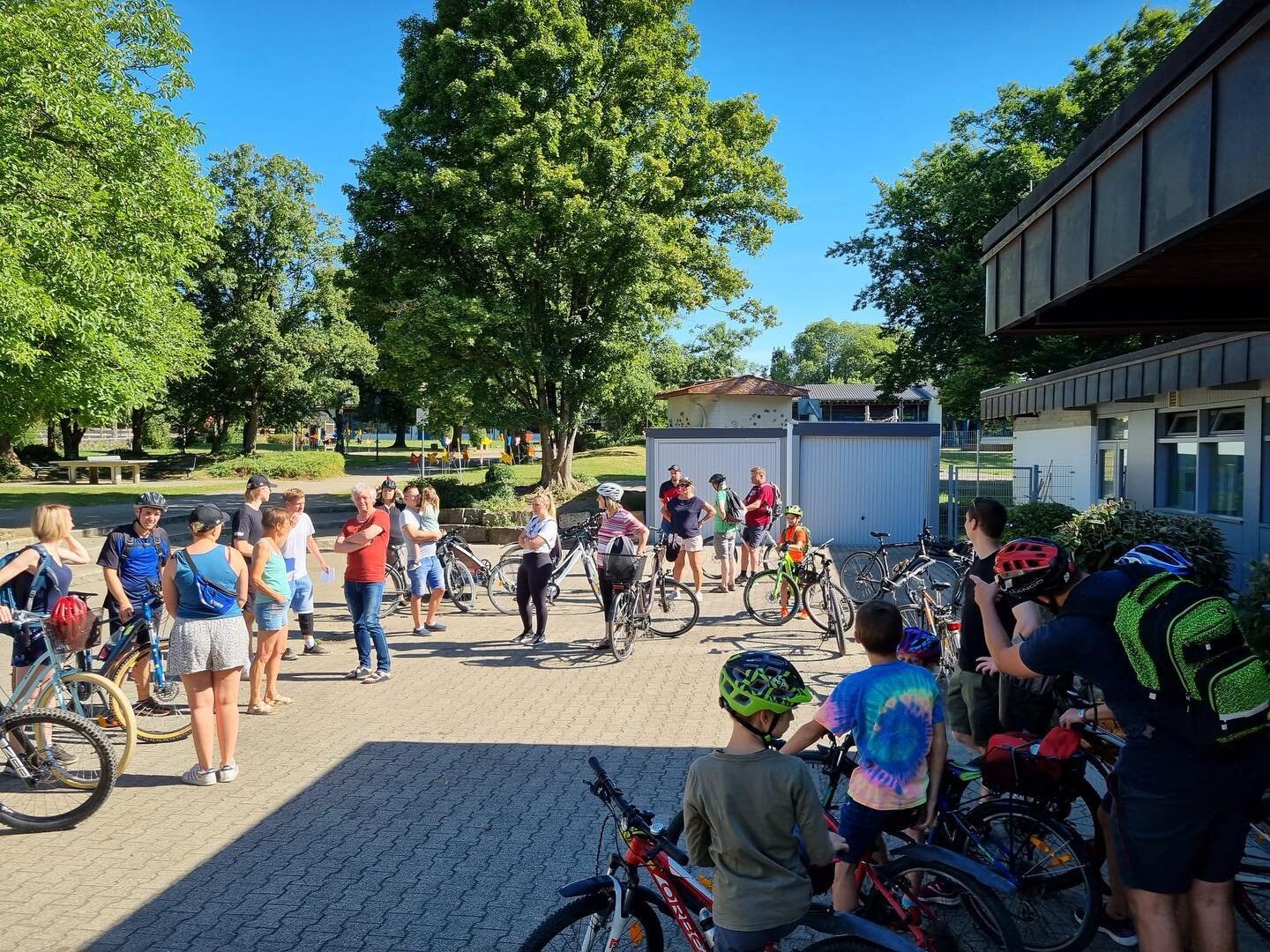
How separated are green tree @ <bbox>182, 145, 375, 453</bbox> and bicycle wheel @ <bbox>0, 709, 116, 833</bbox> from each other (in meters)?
36.9

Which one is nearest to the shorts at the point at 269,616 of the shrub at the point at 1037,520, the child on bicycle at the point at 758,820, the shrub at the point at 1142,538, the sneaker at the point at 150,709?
the sneaker at the point at 150,709

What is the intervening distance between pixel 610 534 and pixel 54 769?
16.5 feet

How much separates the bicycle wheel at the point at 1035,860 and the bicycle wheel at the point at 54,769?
4.65 meters

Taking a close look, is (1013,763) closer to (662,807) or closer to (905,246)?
(662,807)

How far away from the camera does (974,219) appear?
1064 inches

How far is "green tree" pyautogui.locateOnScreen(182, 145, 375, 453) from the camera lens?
40.9 meters

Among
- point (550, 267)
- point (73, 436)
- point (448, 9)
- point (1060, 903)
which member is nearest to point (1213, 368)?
point (1060, 903)

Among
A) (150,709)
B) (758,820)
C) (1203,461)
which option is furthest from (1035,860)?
(1203,461)

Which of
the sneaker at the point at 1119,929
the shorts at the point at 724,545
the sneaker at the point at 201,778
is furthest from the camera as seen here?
the shorts at the point at 724,545

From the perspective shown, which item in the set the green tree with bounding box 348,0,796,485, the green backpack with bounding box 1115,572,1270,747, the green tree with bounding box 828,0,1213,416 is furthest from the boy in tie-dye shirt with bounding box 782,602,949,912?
the green tree with bounding box 828,0,1213,416

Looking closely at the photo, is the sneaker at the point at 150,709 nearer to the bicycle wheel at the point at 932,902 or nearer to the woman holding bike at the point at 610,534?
the woman holding bike at the point at 610,534

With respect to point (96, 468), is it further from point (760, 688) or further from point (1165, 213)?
point (1165, 213)

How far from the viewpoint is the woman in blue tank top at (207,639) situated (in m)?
5.36

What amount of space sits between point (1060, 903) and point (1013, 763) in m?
0.82
